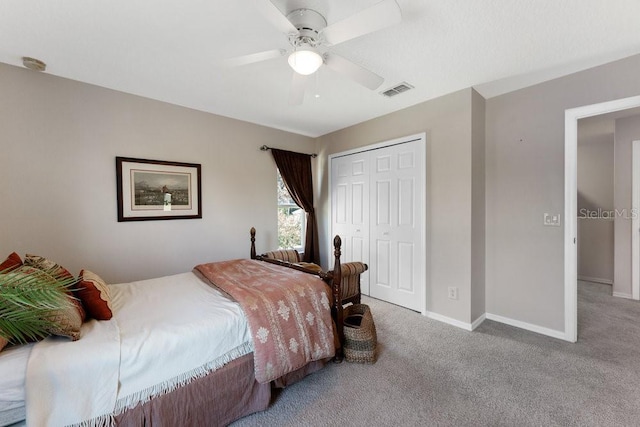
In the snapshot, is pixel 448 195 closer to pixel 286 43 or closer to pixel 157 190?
pixel 286 43

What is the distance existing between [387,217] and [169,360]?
2830mm

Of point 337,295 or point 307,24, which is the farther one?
point 337,295

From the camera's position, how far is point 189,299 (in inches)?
74.6

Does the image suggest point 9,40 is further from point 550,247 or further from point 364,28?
point 550,247

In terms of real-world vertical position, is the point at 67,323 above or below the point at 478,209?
below

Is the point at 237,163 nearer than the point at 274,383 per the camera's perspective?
No

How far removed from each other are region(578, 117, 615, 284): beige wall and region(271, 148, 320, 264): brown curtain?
4160mm

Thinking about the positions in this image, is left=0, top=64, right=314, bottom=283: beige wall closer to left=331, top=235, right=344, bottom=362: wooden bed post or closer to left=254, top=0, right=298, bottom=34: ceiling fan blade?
left=331, top=235, right=344, bottom=362: wooden bed post

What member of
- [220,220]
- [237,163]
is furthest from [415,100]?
[220,220]

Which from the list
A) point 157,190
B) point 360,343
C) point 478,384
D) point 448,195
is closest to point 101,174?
point 157,190

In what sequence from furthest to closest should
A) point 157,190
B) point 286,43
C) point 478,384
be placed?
point 157,190 < point 286,43 < point 478,384

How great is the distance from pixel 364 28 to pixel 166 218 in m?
2.81

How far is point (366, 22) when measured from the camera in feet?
4.50

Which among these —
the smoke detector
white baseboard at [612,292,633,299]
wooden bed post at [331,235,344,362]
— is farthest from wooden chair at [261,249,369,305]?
white baseboard at [612,292,633,299]
